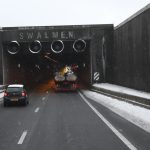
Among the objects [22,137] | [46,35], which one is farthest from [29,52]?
[22,137]

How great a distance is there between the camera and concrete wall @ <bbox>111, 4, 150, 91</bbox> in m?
30.5

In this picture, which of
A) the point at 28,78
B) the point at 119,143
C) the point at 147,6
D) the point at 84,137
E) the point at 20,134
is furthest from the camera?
the point at 28,78

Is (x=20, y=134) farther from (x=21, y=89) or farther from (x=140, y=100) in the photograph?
(x=21, y=89)

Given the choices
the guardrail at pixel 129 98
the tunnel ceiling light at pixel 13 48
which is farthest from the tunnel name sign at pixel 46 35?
the guardrail at pixel 129 98

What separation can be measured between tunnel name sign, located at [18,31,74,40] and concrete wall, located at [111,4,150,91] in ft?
18.5

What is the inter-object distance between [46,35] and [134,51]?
47.7 feet

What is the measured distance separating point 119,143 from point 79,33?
3646 cm

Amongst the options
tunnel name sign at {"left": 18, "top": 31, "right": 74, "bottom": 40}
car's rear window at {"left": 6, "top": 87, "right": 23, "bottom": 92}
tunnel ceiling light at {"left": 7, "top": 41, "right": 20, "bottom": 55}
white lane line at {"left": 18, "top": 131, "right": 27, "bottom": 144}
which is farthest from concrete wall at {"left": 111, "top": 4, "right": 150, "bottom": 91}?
white lane line at {"left": 18, "top": 131, "right": 27, "bottom": 144}

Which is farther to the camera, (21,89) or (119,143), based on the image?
(21,89)

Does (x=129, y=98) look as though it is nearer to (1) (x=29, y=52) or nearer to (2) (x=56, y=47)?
(2) (x=56, y=47)

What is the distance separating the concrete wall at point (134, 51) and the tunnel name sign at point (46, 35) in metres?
5.65

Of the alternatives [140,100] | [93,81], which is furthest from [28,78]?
[140,100]

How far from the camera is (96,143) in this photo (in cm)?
1131

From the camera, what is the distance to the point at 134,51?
116ft
